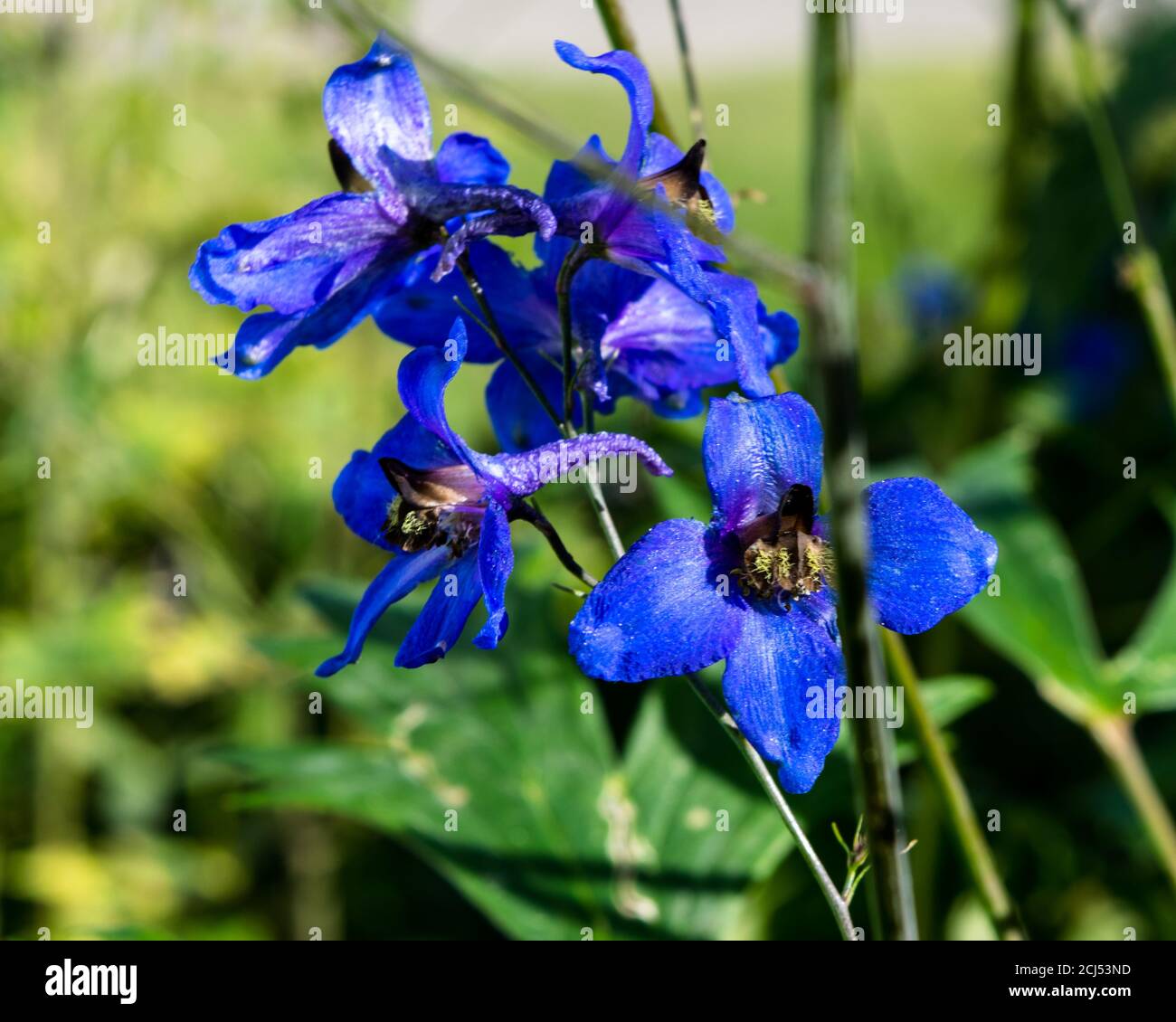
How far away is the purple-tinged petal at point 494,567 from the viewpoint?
720 millimetres

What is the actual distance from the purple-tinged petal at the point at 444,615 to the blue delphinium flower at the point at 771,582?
0.26 ft

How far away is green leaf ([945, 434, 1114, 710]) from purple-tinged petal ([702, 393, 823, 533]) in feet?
2.39

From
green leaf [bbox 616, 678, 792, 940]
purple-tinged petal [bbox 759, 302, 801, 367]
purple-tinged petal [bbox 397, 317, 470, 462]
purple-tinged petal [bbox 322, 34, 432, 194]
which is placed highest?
purple-tinged petal [bbox 322, 34, 432, 194]

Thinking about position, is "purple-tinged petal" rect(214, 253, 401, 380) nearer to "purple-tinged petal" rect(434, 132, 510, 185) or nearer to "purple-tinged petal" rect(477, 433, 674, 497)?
"purple-tinged petal" rect(434, 132, 510, 185)

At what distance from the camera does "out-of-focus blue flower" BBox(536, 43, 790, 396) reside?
2.46 feet

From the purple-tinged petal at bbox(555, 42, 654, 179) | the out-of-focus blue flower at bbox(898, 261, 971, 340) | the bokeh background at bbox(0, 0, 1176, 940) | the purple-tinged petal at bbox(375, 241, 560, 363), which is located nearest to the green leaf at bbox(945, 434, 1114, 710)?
the bokeh background at bbox(0, 0, 1176, 940)

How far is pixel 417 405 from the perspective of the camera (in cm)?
80

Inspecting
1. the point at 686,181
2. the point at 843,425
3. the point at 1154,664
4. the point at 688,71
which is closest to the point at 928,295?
the point at 1154,664

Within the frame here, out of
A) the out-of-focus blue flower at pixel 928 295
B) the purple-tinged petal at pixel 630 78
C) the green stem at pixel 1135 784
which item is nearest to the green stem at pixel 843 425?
the purple-tinged petal at pixel 630 78

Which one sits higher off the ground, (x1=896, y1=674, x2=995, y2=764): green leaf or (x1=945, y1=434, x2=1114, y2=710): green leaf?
(x1=945, y1=434, x2=1114, y2=710): green leaf

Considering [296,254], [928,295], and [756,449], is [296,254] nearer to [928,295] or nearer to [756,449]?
[756,449]

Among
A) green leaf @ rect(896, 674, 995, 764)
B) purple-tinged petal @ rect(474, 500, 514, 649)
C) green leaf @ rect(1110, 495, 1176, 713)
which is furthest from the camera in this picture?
green leaf @ rect(1110, 495, 1176, 713)

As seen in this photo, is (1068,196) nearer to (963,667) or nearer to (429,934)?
(963,667)
